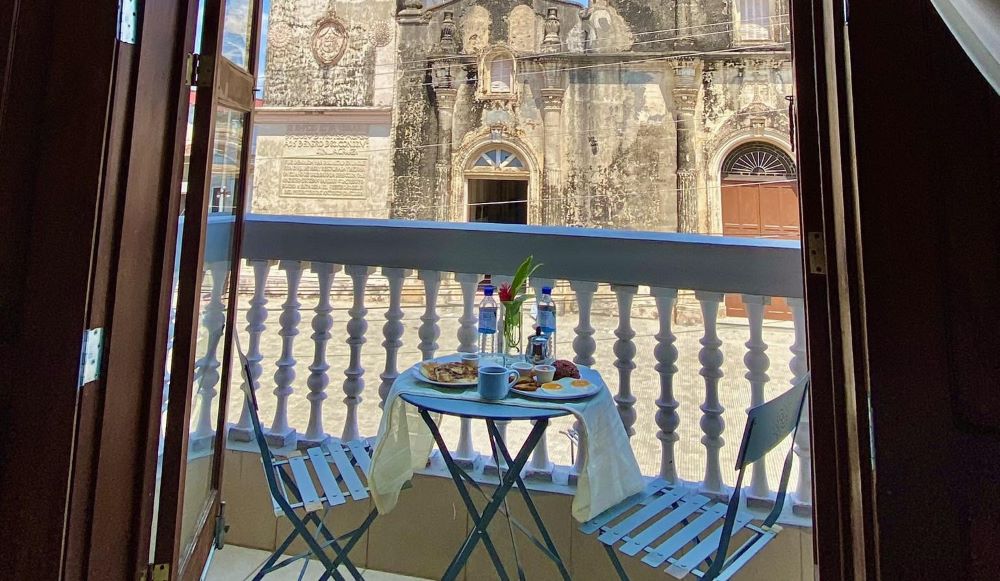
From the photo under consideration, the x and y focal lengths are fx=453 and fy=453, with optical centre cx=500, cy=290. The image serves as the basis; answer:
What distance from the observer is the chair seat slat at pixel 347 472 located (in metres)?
1.30

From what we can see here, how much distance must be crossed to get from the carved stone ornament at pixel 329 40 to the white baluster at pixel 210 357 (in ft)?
34.8

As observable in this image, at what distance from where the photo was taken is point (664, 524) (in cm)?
120

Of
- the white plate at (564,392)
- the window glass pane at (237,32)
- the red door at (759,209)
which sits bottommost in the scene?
the white plate at (564,392)

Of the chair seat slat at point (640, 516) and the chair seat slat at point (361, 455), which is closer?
the chair seat slat at point (640, 516)

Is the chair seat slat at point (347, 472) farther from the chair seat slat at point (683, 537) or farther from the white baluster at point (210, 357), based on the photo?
the chair seat slat at point (683, 537)

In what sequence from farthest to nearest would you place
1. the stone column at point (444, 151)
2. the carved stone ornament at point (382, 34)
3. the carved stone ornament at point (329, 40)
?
the carved stone ornament at point (329, 40), the carved stone ornament at point (382, 34), the stone column at point (444, 151)

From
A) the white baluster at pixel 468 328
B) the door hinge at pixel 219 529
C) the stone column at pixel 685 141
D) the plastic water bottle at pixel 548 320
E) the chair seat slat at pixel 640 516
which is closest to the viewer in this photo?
the chair seat slat at pixel 640 516

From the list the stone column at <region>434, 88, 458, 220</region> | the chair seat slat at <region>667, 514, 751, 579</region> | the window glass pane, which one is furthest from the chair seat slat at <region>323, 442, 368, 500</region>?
the stone column at <region>434, 88, 458, 220</region>

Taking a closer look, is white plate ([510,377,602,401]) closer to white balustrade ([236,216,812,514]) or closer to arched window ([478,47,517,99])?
white balustrade ([236,216,812,514])

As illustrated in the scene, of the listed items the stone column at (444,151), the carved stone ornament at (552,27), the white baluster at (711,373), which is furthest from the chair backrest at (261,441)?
the carved stone ornament at (552,27)

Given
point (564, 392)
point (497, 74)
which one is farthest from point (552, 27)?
point (564, 392)

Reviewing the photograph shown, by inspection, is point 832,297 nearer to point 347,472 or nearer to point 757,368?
point 757,368

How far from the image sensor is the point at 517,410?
1.10 m

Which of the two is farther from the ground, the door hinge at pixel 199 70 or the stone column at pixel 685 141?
the stone column at pixel 685 141
